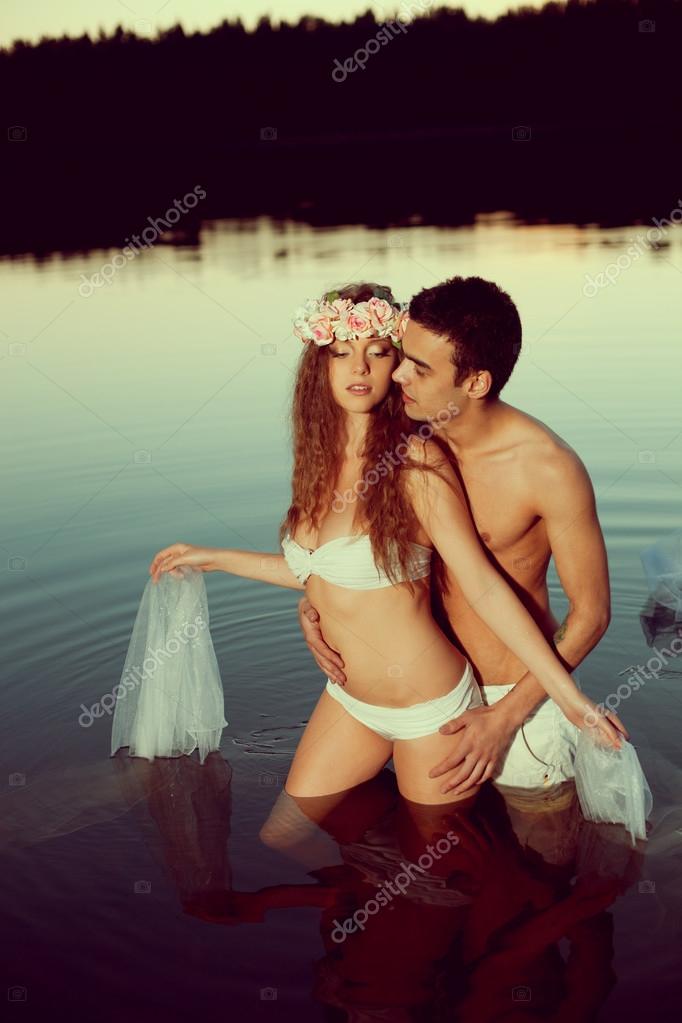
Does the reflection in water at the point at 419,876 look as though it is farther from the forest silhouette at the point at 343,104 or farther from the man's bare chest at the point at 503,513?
the forest silhouette at the point at 343,104

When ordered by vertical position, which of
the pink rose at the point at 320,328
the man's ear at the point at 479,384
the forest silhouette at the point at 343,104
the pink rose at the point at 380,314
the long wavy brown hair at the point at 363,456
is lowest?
the forest silhouette at the point at 343,104

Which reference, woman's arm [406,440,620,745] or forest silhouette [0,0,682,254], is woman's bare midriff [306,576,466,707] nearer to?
woman's arm [406,440,620,745]

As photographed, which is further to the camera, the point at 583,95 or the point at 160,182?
the point at 583,95

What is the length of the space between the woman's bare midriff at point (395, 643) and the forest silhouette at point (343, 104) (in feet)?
92.1

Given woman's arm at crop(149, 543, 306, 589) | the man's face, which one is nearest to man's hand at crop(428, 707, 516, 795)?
woman's arm at crop(149, 543, 306, 589)

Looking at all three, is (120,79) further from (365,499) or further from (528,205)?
(365,499)

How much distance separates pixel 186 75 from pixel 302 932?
131ft

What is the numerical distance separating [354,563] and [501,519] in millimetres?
506

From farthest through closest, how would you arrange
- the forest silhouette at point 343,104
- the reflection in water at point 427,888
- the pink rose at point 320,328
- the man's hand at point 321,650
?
the forest silhouette at point 343,104
the man's hand at point 321,650
the pink rose at point 320,328
the reflection in water at point 427,888

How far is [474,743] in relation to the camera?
389 centimetres

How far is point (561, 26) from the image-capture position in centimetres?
4378

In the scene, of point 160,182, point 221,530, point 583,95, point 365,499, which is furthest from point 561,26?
point 365,499

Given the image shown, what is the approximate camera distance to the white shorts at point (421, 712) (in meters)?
3.90

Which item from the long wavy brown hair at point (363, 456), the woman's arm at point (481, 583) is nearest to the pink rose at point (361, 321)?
the long wavy brown hair at point (363, 456)
